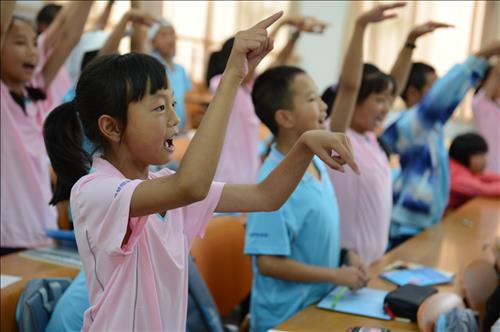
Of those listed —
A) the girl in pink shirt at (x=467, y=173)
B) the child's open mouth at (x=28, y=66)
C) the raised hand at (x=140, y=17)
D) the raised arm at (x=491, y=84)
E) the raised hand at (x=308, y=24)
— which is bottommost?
the girl in pink shirt at (x=467, y=173)

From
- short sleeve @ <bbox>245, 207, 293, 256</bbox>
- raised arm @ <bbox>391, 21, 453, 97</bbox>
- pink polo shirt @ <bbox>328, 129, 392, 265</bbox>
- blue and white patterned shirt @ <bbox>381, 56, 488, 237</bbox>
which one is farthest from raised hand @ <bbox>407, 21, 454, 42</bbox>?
short sleeve @ <bbox>245, 207, 293, 256</bbox>

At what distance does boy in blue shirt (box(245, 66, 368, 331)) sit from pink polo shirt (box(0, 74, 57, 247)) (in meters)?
0.89

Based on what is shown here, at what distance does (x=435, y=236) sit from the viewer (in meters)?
2.66

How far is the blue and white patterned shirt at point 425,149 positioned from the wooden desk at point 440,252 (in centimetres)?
11

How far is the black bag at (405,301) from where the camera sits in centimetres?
161

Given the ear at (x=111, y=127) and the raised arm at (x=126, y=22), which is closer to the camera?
the ear at (x=111, y=127)

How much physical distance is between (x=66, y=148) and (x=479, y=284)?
1.18 meters

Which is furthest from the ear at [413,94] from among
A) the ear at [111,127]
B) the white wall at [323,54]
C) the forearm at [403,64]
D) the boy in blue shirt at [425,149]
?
the white wall at [323,54]

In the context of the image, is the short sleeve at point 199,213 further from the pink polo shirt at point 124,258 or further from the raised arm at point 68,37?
the raised arm at point 68,37

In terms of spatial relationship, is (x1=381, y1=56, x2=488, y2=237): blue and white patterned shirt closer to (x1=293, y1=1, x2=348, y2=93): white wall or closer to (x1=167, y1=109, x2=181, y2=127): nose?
(x1=167, y1=109, x2=181, y2=127): nose

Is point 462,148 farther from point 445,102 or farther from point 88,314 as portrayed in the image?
point 88,314

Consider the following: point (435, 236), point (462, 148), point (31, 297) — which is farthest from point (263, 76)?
point (462, 148)

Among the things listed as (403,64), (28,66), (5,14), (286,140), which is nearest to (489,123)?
(403,64)

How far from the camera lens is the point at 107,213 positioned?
1.07 metres
